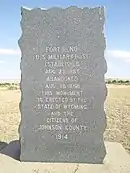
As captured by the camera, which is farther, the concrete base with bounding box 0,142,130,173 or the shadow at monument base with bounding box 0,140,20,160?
the shadow at monument base with bounding box 0,140,20,160

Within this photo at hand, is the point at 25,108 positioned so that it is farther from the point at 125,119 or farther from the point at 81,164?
the point at 125,119

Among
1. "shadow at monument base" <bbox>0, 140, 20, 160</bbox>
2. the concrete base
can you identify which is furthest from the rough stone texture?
"shadow at monument base" <bbox>0, 140, 20, 160</bbox>

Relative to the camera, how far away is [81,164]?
645cm

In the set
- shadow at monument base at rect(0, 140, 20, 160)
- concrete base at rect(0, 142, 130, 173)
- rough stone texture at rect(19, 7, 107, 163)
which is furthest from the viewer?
shadow at monument base at rect(0, 140, 20, 160)

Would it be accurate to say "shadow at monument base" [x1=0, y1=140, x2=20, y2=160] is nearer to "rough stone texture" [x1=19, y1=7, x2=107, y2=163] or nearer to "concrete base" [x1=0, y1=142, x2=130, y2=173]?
"concrete base" [x1=0, y1=142, x2=130, y2=173]

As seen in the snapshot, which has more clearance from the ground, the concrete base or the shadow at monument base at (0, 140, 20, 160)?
the concrete base

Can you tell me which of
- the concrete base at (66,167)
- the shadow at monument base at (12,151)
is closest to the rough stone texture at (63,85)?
the concrete base at (66,167)

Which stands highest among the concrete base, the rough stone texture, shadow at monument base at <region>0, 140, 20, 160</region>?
the rough stone texture

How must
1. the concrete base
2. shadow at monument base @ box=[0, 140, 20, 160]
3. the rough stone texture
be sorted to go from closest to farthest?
the concrete base
the rough stone texture
shadow at monument base @ box=[0, 140, 20, 160]

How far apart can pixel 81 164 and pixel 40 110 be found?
115 centimetres

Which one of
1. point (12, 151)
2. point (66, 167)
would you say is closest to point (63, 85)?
point (66, 167)

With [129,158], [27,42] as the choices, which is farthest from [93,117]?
[27,42]

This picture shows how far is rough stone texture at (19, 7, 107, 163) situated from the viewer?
21.0 ft

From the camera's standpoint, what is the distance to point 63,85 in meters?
6.51
